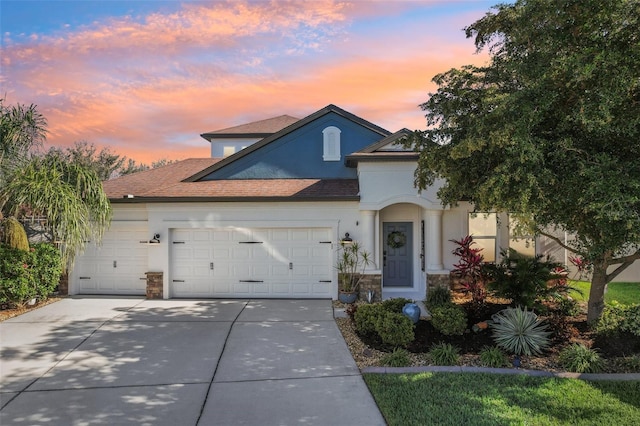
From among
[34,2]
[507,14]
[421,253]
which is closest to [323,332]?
[421,253]

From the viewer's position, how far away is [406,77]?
37.3ft

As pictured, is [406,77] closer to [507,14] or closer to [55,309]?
[507,14]

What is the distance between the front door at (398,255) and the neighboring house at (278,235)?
0.03 metres

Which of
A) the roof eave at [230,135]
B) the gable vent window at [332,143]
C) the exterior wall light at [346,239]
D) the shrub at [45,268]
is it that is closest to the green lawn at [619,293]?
the exterior wall light at [346,239]

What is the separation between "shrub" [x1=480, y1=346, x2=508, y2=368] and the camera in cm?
616

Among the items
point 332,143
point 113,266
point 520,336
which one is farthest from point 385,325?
point 113,266

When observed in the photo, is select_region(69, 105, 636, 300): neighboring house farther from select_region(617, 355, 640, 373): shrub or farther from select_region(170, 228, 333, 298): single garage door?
select_region(617, 355, 640, 373): shrub

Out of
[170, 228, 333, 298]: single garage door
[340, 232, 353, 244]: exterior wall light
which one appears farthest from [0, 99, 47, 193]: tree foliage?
[340, 232, 353, 244]: exterior wall light

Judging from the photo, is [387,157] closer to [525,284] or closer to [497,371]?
[525,284]

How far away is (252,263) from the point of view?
11.3 metres

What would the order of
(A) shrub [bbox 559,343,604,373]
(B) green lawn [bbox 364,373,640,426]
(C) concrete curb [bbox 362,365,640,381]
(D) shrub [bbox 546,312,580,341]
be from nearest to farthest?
(B) green lawn [bbox 364,373,640,426] < (C) concrete curb [bbox 362,365,640,381] < (A) shrub [bbox 559,343,604,373] < (D) shrub [bbox 546,312,580,341]

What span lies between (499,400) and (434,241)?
647 cm

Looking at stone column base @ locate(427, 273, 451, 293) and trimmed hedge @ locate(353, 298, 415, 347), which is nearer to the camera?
trimmed hedge @ locate(353, 298, 415, 347)

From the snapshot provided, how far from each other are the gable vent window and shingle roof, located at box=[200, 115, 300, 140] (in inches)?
321
